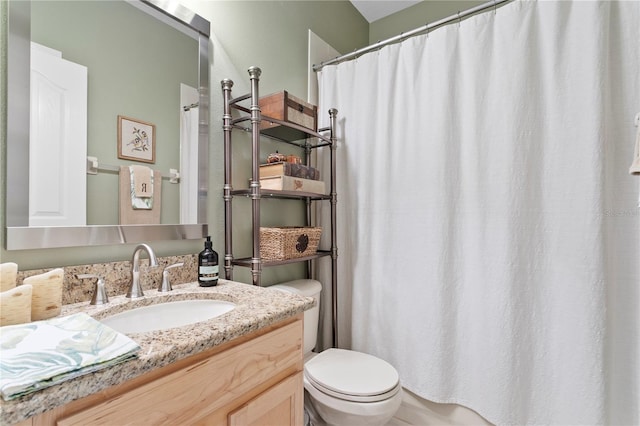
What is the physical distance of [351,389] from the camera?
124 cm

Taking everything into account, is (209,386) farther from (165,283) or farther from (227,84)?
(227,84)

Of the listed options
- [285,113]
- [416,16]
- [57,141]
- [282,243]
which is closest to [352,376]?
[282,243]

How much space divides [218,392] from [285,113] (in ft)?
3.80

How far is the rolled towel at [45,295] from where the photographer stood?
2.52 ft

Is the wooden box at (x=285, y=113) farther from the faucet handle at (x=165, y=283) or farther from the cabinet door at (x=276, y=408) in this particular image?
the cabinet door at (x=276, y=408)

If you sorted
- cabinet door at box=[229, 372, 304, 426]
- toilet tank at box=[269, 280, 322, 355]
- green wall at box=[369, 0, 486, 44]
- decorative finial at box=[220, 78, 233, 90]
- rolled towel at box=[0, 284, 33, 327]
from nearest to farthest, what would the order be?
rolled towel at box=[0, 284, 33, 327], cabinet door at box=[229, 372, 304, 426], decorative finial at box=[220, 78, 233, 90], toilet tank at box=[269, 280, 322, 355], green wall at box=[369, 0, 486, 44]

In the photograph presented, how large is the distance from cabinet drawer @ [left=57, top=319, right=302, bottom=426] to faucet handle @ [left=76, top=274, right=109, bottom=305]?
0.44 m

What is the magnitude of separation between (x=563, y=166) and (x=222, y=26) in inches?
61.9

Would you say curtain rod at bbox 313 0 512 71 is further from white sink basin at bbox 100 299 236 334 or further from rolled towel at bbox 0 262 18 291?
rolled towel at bbox 0 262 18 291

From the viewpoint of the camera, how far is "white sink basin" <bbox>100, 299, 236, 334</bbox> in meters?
0.92

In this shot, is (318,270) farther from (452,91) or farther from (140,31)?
(140,31)

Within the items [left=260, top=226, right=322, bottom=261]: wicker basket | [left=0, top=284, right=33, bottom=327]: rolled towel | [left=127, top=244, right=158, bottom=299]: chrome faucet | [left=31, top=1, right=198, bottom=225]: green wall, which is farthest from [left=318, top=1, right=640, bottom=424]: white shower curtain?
[left=0, top=284, right=33, bottom=327]: rolled towel

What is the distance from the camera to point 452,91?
1.51 metres

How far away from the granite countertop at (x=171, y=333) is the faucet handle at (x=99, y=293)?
2 cm
